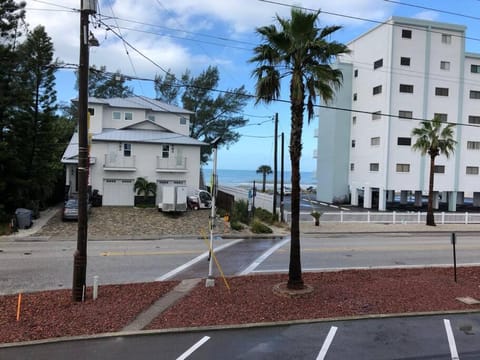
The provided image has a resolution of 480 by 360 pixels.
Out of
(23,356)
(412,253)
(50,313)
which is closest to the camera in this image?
(23,356)

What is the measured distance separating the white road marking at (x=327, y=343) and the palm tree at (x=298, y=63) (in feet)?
6.75

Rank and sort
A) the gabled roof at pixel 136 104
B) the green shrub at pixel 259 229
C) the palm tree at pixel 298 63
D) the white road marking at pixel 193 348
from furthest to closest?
1. the gabled roof at pixel 136 104
2. the green shrub at pixel 259 229
3. the palm tree at pixel 298 63
4. the white road marking at pixel 193 348

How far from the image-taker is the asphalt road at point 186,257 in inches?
460

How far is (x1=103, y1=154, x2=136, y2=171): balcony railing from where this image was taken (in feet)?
96.0

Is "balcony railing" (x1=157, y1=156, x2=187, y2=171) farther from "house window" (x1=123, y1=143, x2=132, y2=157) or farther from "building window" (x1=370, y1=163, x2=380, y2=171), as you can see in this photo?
"building window" (x1=370, y1=163, x2=380, y2=171)

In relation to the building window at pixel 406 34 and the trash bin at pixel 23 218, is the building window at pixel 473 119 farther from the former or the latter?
the trash bin at pixel 23 218

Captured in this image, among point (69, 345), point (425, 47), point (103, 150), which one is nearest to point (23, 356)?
point (69, 345)

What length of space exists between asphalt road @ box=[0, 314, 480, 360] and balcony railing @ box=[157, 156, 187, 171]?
24.8 metres

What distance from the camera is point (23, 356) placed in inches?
230

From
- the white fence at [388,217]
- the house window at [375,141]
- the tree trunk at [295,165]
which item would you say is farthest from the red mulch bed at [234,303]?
the house window at [375,141]

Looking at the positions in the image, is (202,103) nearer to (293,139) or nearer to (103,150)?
(103,150)

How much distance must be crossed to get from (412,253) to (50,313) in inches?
558

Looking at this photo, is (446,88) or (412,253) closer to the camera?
(412,253)

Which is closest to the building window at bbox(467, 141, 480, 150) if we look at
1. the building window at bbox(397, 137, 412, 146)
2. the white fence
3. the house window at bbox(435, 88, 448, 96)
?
the house window at bbox(435, 88, 448, 96)
